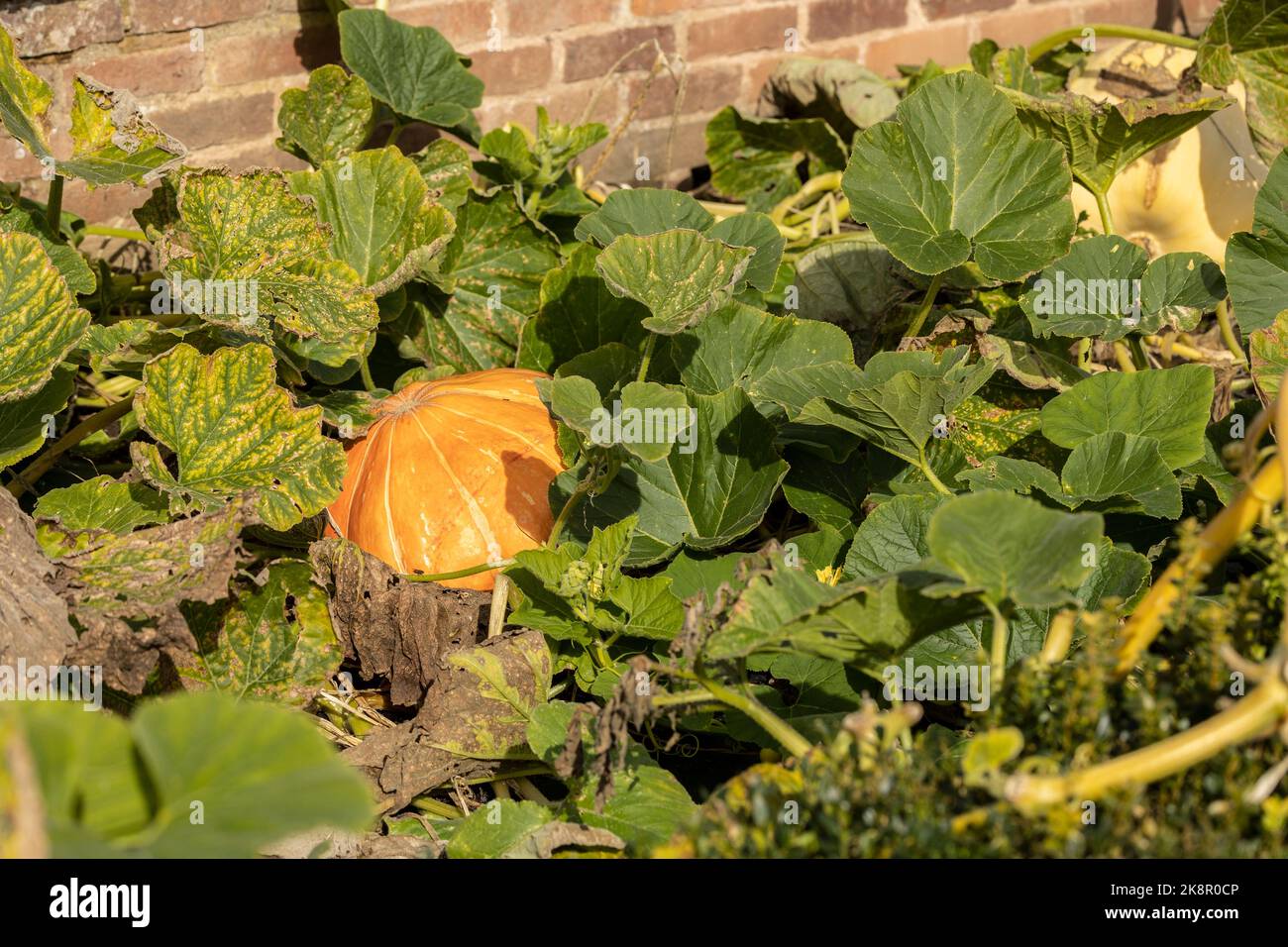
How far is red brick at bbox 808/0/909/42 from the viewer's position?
3043 mm

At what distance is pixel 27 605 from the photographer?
1.30 metres

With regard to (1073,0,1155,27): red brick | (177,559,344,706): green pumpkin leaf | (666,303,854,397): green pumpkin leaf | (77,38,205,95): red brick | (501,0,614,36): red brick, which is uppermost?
(1073,0,1155,27): red brick

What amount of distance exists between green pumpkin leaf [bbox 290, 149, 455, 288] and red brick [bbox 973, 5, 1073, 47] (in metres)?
1.90

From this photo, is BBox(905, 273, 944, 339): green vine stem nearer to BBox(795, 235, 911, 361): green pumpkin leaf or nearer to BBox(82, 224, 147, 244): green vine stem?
BBox(795, 235, 911, 361): green pumpkin leaf

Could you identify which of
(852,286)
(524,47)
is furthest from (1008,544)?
(524,47)

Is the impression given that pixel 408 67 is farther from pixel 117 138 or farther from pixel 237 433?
pixel 237 433

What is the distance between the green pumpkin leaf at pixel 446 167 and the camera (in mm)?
2225

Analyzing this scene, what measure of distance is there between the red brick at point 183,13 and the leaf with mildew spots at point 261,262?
0.70m

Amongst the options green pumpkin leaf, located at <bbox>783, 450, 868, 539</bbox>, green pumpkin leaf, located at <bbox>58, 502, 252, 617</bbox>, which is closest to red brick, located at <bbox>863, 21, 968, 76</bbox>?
green pumpkin leaf, located at <bbox>783, 450, 868, 539</bbox>

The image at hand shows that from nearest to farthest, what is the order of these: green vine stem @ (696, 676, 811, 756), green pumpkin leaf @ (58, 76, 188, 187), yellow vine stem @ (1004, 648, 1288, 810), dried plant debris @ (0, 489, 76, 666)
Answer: yellow vine stem @ (1004, 648, 1288, 810), green vine stem @ (696, 676, 811, 756), dried plant debris @ (0, 489, 76, 666), green pumpkin leaf @ (58, 76, 188, 187)

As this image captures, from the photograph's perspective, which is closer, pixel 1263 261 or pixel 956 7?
pixel 1263 261

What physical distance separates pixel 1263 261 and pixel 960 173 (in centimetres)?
45
